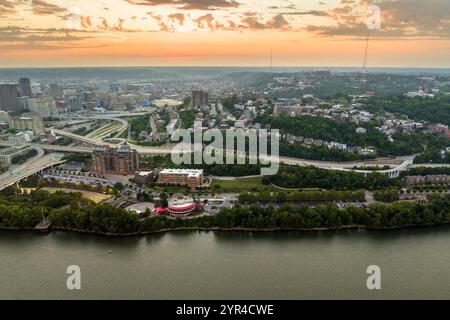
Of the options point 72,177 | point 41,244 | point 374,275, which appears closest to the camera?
point 374,275

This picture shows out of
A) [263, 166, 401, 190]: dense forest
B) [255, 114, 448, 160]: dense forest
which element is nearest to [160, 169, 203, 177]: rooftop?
[263, 166, 401, 190]: dense forest

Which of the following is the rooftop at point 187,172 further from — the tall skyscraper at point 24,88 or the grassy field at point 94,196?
the tall skyscraper at point 24,88

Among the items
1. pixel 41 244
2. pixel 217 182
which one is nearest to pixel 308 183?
pixel 217 182

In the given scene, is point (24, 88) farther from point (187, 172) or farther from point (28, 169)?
point (187, 172)

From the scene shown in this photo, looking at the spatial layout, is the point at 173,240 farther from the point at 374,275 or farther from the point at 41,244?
the point at 374,275

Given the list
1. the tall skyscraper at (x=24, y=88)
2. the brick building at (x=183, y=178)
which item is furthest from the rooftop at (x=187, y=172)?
the tall skyscraper at (x=24, y=88)

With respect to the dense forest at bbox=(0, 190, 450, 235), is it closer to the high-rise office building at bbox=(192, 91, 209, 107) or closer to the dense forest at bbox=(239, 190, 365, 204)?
the dense forest at bbox=(239, 190, 365, 204)
